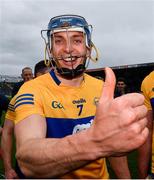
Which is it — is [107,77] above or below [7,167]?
above

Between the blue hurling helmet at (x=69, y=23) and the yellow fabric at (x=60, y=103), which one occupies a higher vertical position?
the blue hurling helmet at (x=69, y=23)

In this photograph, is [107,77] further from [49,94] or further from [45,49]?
[45,49]

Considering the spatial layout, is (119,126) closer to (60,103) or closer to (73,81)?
(60,103)

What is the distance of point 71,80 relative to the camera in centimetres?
→ 293

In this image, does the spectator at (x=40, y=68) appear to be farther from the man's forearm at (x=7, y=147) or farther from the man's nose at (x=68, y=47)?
the man's nose at (x=68, y=47)

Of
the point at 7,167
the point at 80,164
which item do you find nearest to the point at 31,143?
the point at 80,164

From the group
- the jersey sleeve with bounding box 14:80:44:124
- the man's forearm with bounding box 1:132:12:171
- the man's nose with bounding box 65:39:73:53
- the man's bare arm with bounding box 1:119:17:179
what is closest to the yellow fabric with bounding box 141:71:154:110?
the man's nose with bounding box 65:39:73:53

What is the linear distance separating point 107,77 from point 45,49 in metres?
1.47

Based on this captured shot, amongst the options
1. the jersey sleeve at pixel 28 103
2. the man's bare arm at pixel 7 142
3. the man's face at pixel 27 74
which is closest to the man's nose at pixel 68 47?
the jersey sleeve at pixel 28 103

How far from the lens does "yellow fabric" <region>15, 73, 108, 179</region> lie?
95.4 inches

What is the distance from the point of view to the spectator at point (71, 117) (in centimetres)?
154

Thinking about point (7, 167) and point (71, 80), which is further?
point (7, 167)

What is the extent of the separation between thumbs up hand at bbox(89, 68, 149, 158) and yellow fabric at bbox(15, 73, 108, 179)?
2.74 feet

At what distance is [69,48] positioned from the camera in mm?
2785
